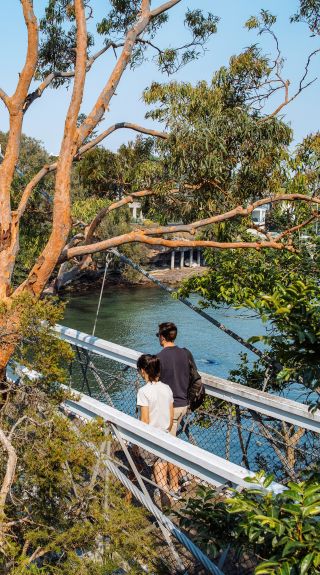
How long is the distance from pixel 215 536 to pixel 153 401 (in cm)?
164

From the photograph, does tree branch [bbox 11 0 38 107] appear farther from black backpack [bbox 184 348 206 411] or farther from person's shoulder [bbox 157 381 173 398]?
person's shoulder [bbox 157 381 173 398]

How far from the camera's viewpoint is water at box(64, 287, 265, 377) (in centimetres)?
1911

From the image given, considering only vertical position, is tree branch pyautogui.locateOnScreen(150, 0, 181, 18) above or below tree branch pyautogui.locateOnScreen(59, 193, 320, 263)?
above

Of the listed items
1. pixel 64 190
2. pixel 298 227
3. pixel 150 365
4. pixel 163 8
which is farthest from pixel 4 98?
pixel 150 365

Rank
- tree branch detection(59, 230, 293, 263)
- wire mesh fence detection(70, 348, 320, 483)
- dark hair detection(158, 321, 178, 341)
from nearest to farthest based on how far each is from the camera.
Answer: wire mesh fence detection(70, 348, 320, 483) → dark hair detection(158, 321, 178, 341) → tree branch detection(59, 230, 293, 263)

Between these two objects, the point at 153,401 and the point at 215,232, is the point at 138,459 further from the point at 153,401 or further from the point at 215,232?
the point at 215,232

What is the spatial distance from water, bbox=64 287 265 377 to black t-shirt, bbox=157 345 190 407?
9755 mm

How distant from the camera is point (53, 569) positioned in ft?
8.15

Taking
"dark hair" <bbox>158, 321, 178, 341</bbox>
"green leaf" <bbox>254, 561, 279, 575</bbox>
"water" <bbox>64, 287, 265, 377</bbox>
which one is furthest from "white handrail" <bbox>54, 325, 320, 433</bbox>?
"water" <bbox>64, 287, 265, 377</bbox>

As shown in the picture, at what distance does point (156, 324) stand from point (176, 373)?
20.4m

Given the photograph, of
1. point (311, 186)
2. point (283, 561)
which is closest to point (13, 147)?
point (311, 186)

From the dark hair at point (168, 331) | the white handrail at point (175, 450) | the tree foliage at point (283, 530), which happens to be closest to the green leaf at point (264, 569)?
the tree foliage at point (283, 530)

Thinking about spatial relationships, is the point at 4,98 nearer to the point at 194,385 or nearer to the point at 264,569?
the point at 194,385

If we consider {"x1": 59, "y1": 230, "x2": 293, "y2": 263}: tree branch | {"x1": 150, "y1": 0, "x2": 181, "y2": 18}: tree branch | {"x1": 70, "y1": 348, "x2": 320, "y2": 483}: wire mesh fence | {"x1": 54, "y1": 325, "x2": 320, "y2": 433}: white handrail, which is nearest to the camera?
{"x1": 54, "y1": 325, "x2": 320, "y2": 433}: white handrail
